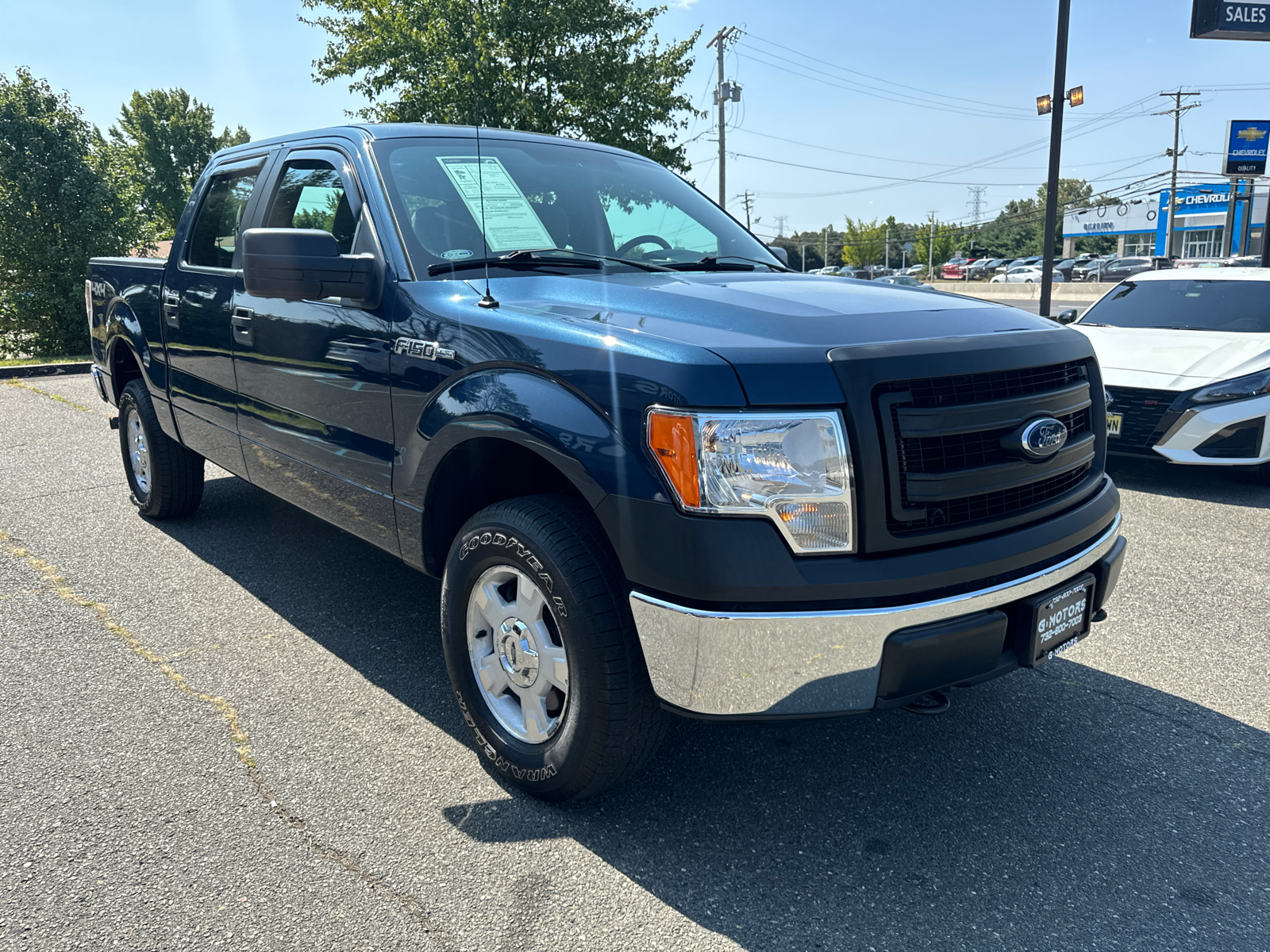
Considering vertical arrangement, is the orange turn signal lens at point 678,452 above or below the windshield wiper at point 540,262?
below

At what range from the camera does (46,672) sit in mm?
3439

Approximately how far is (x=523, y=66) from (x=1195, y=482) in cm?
1546

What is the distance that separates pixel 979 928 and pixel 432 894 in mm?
1281

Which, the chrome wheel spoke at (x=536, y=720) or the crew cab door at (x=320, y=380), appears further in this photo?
the crew cab door at (x=320, y=380)

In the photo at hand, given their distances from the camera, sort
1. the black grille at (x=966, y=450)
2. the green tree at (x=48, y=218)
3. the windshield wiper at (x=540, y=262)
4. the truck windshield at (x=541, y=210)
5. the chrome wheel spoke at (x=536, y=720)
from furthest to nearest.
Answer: the green tree at (x=48, y=218)
the truck windshield at (x=541, y=210)
the windshield wiper at (x=540, y=262)
the chrome wheel spoke at (x=536, y=720)
the black grille at (x=966, y=450)

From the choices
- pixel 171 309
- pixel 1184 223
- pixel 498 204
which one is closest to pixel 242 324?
pixel 171 309

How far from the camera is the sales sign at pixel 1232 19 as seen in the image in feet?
50.2

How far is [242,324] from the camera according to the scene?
382 centimetres

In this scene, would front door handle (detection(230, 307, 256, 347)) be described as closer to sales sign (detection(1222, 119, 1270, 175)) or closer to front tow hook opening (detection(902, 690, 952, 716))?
front tow hook opening (detection(902, 690, 952, 716))

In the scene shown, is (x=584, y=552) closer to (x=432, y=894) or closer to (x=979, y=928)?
(x=432, y=894)

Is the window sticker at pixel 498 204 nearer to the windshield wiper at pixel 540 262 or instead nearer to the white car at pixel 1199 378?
the windshield wiper at pixel 540 262

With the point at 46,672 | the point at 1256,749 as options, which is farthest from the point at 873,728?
the point at 46,672

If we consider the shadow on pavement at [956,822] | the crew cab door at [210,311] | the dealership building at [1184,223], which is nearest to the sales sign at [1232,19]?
the shadow on pavement at [956,822]

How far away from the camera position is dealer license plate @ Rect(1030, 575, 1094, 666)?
7.80 ft
